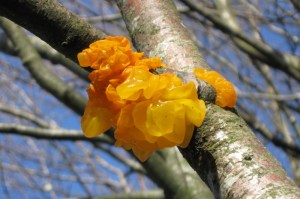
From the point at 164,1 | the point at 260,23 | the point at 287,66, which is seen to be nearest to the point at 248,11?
the point at 260,23

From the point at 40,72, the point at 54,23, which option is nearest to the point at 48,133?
the point at 40,72

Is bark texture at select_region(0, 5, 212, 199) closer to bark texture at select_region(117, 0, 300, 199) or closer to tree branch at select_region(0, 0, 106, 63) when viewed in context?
bark texture at select_region(117, 0, 300, 199)

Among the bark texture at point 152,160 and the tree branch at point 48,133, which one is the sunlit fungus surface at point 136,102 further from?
the tree branch at point 48,133

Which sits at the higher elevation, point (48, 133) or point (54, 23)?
point (54, 23)

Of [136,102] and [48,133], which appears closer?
[136,102]

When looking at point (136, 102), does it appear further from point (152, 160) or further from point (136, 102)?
point (152, 160)

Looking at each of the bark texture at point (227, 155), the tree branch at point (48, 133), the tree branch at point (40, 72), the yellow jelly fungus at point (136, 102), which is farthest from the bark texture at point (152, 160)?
the yellow jelly fungus at point (136, 102)

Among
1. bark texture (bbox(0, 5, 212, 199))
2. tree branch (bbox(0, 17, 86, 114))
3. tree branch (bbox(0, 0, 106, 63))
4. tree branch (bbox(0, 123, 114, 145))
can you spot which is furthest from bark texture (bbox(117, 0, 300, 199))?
tree branch (bbox(0, 123, 114, 145))

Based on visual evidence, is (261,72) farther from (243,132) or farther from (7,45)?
(243,132)
